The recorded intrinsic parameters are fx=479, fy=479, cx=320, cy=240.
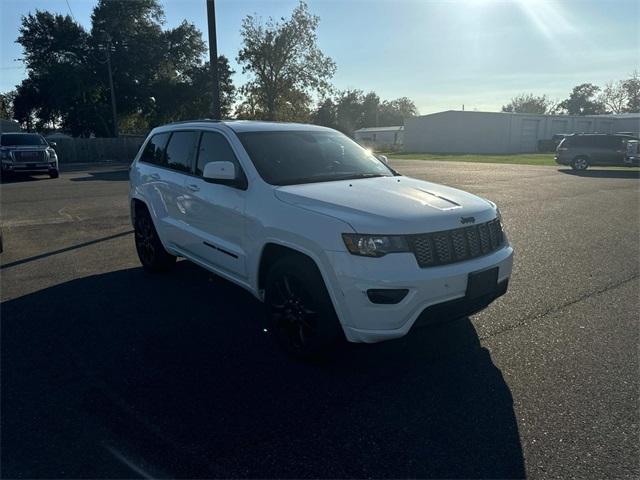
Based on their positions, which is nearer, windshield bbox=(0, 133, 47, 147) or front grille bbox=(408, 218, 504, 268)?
front grille bbox=(408, 218, 504, 268)

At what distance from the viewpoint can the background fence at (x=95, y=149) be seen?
35375mm

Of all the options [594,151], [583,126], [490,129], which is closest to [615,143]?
[594,151]

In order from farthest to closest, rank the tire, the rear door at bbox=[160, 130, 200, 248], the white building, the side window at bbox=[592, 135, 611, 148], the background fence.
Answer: the white building < the background fence < the tire < the side window at bbox=[592, 135, 611, 148] < the rear door at bbox=[160, 130, 200, 248]

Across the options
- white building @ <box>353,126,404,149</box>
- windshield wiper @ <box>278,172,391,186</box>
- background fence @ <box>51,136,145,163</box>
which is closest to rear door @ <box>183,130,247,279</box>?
windshield wiper @ <box>278,172,391,186</box>

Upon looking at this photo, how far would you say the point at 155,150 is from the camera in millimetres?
6094

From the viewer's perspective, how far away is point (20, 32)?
46500 millimetres

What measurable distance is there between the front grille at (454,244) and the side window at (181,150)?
291 cm

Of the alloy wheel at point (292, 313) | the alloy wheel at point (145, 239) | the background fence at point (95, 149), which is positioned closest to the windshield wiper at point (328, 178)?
the alloy wheel at point (292, 313)

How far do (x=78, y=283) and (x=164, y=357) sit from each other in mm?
2625

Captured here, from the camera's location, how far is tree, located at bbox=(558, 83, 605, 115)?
10519cm

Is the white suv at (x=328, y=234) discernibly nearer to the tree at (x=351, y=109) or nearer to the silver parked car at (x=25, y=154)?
the silver parked car at (x=25, y=154)

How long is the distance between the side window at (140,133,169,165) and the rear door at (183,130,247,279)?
107 cm

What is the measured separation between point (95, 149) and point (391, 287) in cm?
3855

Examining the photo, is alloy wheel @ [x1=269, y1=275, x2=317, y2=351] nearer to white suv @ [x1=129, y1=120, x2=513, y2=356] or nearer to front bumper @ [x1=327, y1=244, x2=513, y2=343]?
white suv @ [x1=129, y1=120, x2=513, y2=356]
